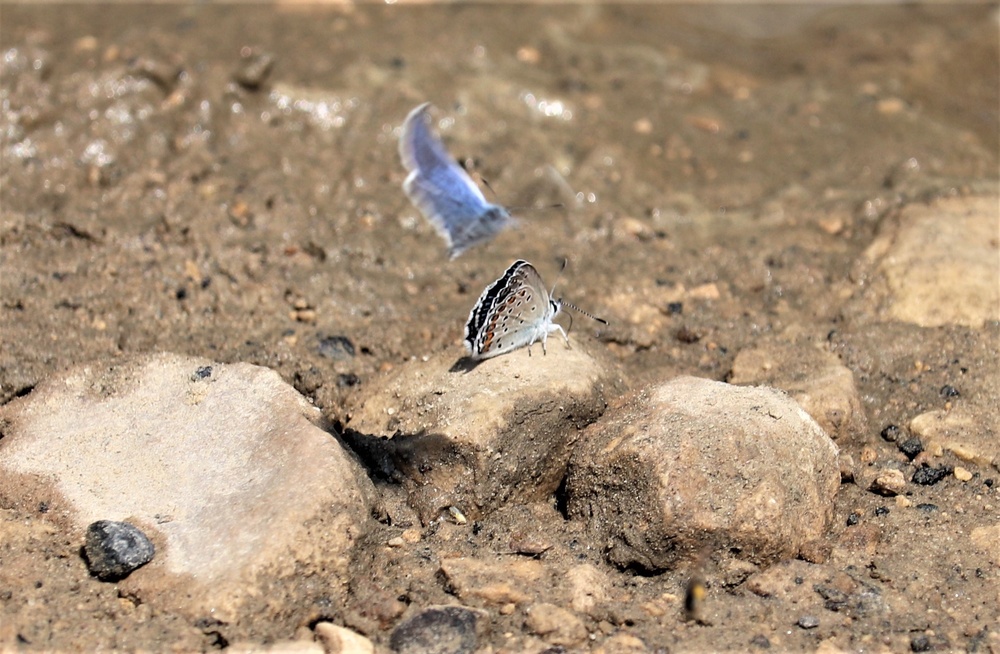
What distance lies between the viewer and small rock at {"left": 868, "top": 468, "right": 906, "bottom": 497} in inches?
151

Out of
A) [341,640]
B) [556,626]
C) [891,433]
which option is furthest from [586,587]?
[891,433]

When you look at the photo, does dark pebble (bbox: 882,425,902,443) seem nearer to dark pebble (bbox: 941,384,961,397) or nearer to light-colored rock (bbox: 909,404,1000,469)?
light-colored rock (bbox: 909,404,1000,469)

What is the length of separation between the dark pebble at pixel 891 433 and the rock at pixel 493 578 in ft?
5.13

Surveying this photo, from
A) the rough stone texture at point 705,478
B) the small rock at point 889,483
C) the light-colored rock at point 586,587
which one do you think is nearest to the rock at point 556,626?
the light-colored rock at point 586,587

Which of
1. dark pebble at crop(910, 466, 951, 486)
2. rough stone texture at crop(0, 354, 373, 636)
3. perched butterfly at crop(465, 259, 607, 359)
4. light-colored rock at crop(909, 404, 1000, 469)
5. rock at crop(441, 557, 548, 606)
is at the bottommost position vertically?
rock at crop(441, 557, 548, 606)

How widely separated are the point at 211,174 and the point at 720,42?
12.9ft

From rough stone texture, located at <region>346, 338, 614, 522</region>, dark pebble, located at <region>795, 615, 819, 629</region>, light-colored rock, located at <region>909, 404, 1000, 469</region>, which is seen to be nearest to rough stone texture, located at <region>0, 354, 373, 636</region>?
rough stone texture, located at <region>346, 338, 614, 522</region>

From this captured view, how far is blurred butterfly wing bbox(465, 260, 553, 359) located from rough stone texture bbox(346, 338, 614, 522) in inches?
3.2

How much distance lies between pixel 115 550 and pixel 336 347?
4.80ft

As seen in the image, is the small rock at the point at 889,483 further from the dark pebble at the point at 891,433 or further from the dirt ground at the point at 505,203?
the dark pebble at the point at 891,433

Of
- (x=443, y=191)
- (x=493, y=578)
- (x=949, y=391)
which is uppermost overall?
(x=443, y=191)

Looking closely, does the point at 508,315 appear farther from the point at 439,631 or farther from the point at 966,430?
the point at 966,430

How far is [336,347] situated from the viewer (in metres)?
4.48

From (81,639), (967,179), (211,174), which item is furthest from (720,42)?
(81,639)
